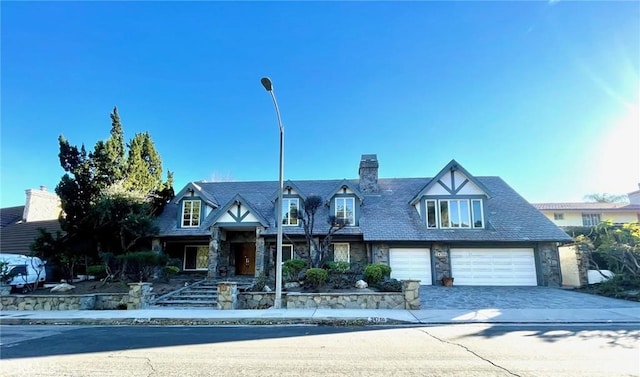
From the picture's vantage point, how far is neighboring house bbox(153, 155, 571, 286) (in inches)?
703

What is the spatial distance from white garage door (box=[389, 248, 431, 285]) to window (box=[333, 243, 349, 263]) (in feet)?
8.34

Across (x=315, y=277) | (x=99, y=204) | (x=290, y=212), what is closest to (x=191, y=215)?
(x=99, y=204)

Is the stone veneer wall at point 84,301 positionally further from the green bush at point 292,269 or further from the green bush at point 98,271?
the green bush at point 292,269

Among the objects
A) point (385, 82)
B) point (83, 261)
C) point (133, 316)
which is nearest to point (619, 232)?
point (385, 82)

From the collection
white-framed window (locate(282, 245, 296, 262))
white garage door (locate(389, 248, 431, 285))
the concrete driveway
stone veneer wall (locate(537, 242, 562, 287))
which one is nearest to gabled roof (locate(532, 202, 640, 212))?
stone veneer wall (locate(537, 242, 562, 287))

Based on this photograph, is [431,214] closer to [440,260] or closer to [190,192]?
[440,260]

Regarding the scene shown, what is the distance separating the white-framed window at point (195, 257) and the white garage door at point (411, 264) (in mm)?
11583

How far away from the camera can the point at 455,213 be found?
62.8 feet

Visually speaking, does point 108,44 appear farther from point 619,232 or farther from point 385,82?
point 619,232

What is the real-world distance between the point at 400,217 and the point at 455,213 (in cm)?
311

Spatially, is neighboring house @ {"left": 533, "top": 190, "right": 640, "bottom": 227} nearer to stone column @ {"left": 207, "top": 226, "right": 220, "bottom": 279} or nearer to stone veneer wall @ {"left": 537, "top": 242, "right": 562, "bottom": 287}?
stone veneer wall @ {"left": 537, "top": 242, "right": 562, "bottom": 287}

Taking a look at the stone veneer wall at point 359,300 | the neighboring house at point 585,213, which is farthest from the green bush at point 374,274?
the neighboring house at point 585,213

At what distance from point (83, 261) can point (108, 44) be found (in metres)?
11.8

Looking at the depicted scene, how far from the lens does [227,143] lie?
74.0 ft
